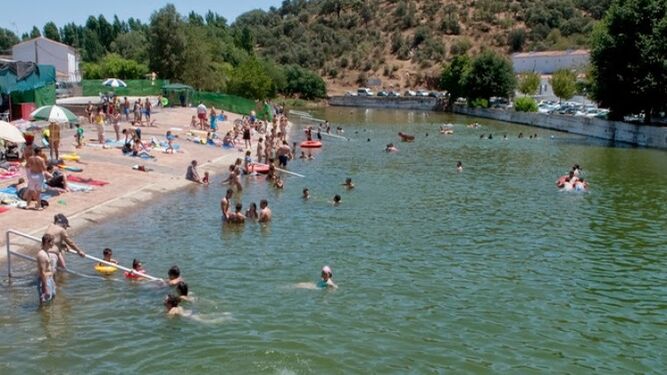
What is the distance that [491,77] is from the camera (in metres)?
92.9

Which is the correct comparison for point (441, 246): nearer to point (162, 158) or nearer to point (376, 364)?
point (376, 364)

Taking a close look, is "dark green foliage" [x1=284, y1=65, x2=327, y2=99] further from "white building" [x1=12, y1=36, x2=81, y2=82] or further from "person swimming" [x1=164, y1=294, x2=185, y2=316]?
"person swimming" [x1=164, y1=294, x2=185, y2=316]

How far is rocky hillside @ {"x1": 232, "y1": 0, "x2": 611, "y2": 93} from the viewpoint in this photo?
13562cm

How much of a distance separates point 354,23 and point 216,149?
4869 inches

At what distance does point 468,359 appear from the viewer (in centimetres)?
1277

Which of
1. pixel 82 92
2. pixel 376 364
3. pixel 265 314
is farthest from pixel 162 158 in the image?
pixel 82 92

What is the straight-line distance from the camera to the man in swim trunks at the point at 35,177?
20812mm

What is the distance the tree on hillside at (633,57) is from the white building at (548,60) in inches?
2031

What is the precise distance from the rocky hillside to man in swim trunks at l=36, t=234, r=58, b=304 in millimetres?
120763

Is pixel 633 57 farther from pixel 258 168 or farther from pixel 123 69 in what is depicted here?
pixel 123 69

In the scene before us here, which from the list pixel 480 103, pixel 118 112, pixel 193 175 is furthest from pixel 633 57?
pixel 480 103

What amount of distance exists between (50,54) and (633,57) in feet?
232

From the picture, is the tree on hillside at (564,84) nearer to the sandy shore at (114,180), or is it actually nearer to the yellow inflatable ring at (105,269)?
the sandy shore at (114,180)

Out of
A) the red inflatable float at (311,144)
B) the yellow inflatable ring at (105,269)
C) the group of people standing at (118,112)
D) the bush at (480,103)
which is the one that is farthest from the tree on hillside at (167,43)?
the yellow inflatable ring at (105,269)
